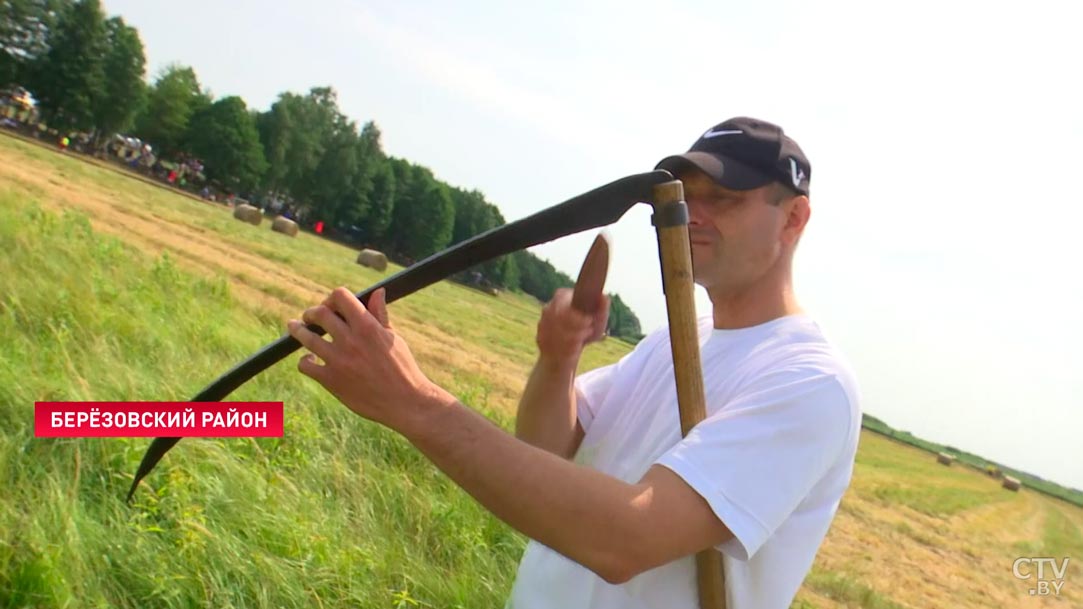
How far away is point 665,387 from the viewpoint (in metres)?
1.71

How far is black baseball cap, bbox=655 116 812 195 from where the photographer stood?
5.10 ft

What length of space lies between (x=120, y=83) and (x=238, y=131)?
29.7ft

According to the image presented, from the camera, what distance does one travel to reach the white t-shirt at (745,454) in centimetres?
130

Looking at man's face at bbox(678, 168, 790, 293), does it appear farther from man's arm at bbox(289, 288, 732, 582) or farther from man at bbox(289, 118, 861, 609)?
man's arm at bbox(289, 288, 732, 582)

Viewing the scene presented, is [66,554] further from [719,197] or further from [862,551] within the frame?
[862,551]

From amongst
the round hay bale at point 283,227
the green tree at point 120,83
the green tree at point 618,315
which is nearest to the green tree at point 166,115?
the green tree at point 120,83

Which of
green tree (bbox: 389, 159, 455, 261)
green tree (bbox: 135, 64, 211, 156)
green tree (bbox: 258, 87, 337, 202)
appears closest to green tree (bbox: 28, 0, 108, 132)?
green tree (bbox: 135, 64, 211, 156)

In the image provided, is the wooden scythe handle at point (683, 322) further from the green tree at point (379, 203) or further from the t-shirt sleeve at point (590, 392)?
the green tree at point (379, 203)

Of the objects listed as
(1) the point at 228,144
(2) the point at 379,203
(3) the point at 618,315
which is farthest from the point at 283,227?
(3) the point at 618,315

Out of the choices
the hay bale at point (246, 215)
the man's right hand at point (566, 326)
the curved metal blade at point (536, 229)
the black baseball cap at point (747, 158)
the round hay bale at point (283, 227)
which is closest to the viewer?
the curved metal blade at point (536, 229)

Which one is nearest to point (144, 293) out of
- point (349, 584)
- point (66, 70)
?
point (349, 584)

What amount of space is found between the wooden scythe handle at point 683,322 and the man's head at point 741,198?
0.16 metres

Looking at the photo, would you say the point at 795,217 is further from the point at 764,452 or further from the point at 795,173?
the point at 764,452

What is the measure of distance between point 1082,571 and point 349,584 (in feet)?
60.1
